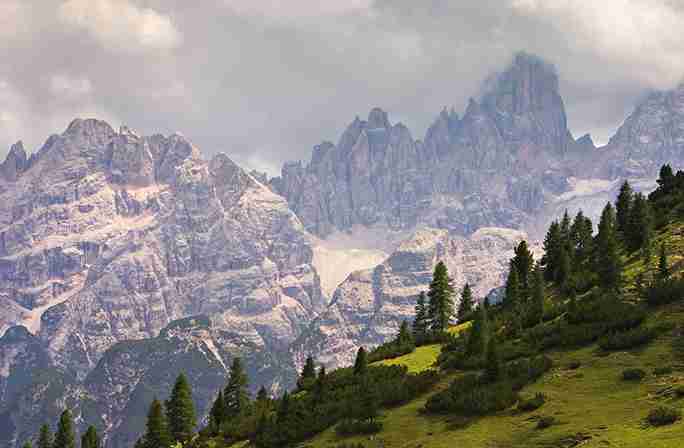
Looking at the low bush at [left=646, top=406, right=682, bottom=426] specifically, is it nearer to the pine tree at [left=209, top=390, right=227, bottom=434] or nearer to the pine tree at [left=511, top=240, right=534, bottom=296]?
the pine tree at [left=511, top=240, right=534, bottom=296]

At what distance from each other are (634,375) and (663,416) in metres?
→ 10.4

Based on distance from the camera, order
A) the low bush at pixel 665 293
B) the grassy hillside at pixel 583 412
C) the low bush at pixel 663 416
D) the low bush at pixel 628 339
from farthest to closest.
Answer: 1. the low bush at pixel 665 293
2. the low bush at pixel 628 339
3. the grassy hillside at pixel 583 412
4. the low bush at pixel 663 416

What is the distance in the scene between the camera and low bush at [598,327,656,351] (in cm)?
5900

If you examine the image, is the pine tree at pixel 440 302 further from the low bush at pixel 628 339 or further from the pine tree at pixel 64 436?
the pine tree at pixel 64 436

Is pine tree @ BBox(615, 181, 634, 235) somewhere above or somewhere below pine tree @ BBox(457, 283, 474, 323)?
above

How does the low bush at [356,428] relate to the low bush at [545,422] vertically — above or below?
above

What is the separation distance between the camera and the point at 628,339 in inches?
2351

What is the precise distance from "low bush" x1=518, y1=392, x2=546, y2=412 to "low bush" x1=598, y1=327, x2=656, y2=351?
1085 centimetres

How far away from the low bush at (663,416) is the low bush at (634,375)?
9060 mm

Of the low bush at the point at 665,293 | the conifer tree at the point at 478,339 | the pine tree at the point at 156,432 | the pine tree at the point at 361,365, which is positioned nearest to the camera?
the low bush at the point at 665,293

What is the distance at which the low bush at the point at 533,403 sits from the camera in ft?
171

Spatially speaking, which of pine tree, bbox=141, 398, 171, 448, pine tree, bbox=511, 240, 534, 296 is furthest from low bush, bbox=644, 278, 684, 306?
pine tree, bbox=141, 398, 171, 448

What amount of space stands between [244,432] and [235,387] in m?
49.9

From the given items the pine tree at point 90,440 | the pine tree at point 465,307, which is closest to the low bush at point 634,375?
the pine tree at point 465,307
